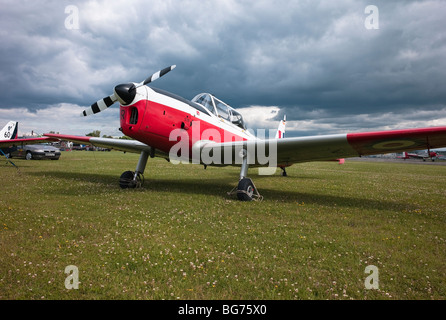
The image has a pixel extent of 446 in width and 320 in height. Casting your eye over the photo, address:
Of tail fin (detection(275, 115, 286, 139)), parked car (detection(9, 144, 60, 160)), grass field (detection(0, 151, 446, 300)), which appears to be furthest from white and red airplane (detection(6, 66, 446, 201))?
parked car (detection(9, 144, 60, 160))

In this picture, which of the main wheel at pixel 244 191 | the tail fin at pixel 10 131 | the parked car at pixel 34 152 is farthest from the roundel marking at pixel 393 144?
the tail fin at pixel 10 131

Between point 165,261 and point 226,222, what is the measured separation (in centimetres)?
181

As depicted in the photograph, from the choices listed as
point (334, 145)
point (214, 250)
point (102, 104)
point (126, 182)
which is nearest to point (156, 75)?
point (102, 104)

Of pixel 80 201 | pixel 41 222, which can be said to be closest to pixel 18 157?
pixel 80 201

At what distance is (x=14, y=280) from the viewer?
2.42m

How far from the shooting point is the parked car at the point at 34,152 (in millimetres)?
20766

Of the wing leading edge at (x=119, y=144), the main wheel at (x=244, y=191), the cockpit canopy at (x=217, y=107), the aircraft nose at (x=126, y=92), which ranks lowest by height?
the main wheel at (x=244, y=191)

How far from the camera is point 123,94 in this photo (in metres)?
6.07

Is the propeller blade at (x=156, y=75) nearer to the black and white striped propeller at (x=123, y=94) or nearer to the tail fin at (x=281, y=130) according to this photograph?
the black and white striped propeller at (x=123, y=94)

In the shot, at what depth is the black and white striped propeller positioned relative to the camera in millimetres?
6078

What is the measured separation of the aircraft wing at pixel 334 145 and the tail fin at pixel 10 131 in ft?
68.6

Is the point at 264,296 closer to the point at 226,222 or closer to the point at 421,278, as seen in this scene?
the point at 421,278

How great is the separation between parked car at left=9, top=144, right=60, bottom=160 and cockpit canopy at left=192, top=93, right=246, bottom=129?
18.9 metres

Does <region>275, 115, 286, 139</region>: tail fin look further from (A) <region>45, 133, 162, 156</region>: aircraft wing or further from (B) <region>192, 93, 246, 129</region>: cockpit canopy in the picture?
(A) <region>45, 133, 162, 156</region>: aircraft wing
